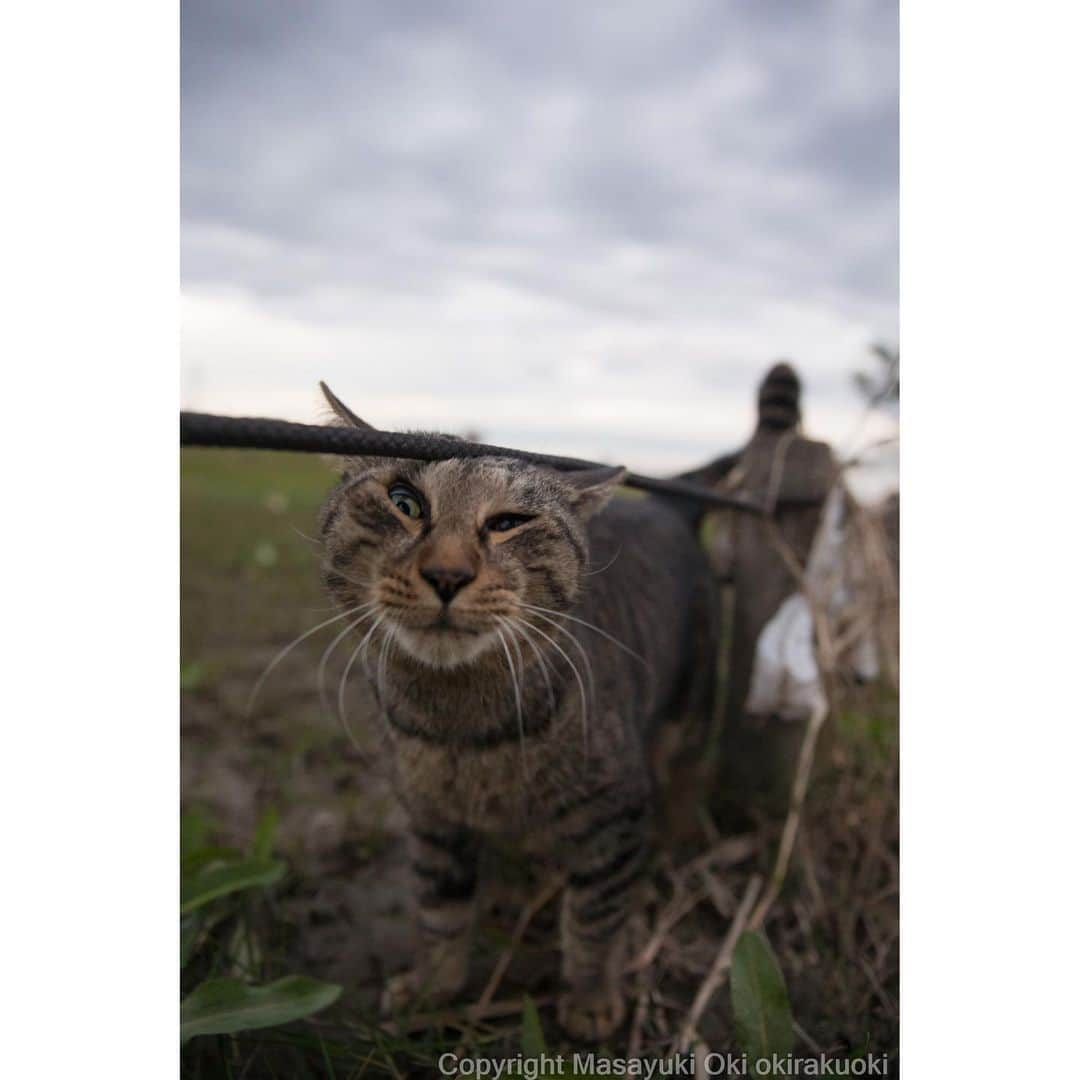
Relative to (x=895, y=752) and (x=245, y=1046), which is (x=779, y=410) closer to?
(x=895, y=752)

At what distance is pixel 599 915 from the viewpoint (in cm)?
137

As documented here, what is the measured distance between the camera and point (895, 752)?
158 centimetres

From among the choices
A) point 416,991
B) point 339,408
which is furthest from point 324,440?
point 416,991

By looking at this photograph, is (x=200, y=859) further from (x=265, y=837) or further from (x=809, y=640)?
(x=809, y=640)

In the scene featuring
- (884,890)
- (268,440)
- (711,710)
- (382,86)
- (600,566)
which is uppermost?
(382,86)

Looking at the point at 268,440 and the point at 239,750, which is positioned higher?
the point at 268,440

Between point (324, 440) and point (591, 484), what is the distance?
38 centimetres

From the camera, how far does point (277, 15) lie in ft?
3.28

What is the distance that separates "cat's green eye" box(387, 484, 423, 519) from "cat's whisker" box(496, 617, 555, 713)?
0.50 ft

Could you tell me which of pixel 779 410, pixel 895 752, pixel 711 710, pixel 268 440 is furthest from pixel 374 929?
pixel 779 410

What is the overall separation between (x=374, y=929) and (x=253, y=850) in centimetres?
29

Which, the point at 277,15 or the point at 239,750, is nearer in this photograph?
the point at 277,15
